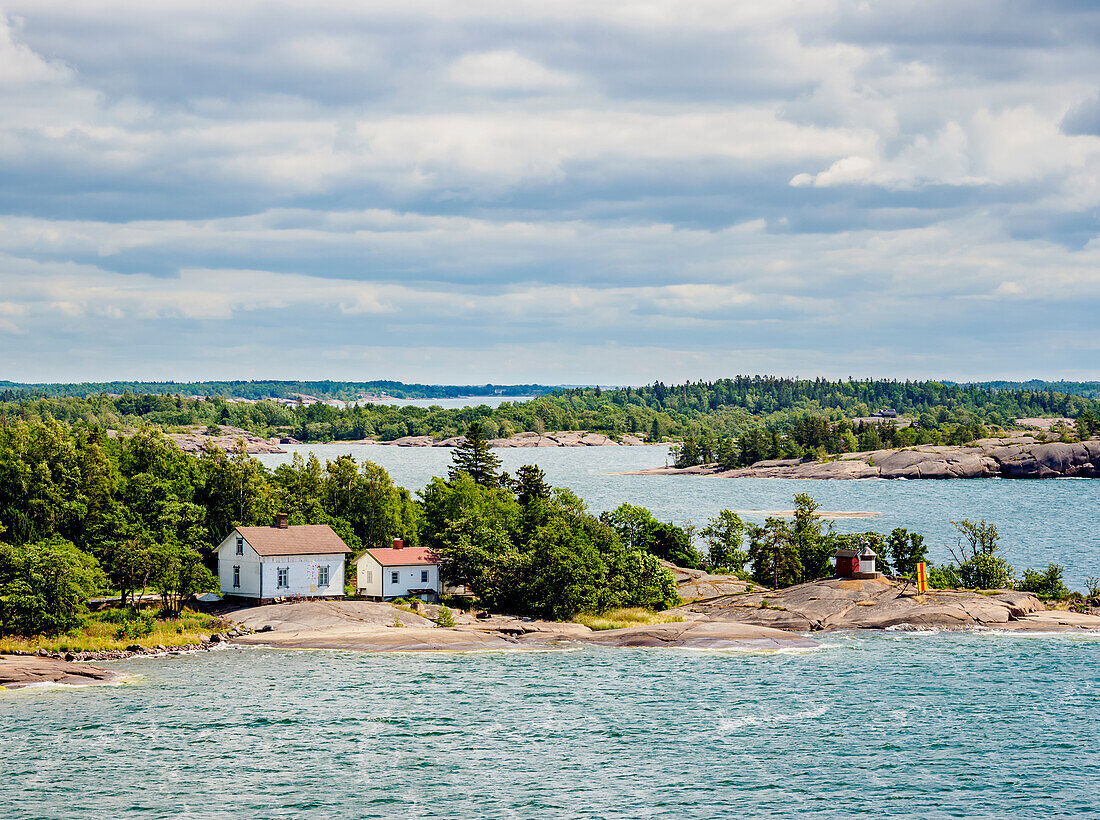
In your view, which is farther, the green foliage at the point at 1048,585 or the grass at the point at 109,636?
the green foliage at the point at 1048,585

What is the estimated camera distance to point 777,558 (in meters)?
92.9

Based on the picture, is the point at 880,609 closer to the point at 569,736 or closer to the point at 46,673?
the point at 569,736

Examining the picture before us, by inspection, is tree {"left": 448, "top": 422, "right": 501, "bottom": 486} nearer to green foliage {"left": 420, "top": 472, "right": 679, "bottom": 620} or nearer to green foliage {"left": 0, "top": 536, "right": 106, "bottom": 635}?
green foliage {"left": 420, "top": 472, "right": 679, "bottom": 620}

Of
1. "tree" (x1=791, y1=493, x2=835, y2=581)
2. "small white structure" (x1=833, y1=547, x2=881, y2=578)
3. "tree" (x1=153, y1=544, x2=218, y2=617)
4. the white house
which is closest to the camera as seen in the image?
"tree" (x1=153, y1=544, x2=218, y2=617)

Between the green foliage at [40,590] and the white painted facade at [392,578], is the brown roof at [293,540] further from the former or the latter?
the green foliage at [40,590]

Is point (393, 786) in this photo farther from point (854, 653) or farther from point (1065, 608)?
point (1065, 608)

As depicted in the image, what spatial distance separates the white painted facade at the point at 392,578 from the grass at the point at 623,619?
443 inches

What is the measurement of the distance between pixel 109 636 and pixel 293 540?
554 inches

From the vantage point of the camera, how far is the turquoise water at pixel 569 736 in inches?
1779

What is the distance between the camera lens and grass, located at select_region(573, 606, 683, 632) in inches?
3140

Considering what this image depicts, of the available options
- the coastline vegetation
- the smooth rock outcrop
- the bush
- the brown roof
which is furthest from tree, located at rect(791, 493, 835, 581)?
the smooth rock outcrop

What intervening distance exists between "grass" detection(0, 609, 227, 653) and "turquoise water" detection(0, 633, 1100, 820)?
3.65 metres

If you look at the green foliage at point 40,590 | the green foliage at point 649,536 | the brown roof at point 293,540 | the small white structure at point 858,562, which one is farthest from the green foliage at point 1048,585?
the green foliage at point 40,590

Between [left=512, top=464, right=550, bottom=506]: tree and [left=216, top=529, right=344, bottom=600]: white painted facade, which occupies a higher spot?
[left=512, top=464, right=550, bottom=506]: tree
